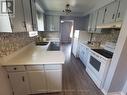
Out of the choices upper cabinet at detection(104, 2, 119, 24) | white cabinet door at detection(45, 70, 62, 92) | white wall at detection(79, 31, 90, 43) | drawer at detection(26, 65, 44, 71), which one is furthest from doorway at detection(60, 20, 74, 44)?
drawer at detection(26, 65, 44, 71)

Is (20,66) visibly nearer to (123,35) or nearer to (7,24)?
(7,24)

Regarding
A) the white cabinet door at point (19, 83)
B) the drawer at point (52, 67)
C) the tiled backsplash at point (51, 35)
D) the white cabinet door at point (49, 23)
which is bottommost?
the white cabinet door at point (19, 83)

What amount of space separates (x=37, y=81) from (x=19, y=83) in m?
0.36

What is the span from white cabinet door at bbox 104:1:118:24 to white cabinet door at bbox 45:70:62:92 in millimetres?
1932

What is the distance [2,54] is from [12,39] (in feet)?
1.29

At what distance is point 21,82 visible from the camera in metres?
1.63

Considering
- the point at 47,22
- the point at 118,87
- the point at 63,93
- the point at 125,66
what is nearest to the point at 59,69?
the point at 63,93

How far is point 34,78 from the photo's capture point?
1.65 meters

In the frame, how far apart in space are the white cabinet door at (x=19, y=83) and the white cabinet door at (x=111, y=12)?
8.25ft

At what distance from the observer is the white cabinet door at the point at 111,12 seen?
6.60 feet

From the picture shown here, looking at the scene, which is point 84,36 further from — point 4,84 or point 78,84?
point 4,84

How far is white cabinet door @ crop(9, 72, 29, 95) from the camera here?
1.56 meters

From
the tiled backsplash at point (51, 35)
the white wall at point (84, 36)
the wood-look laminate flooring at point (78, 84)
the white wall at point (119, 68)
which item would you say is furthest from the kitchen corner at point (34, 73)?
the tiled backsplash at point (51, 35)

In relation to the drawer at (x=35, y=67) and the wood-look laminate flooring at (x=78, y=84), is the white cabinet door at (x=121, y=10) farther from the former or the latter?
the drawer at (x=35, y=67)
